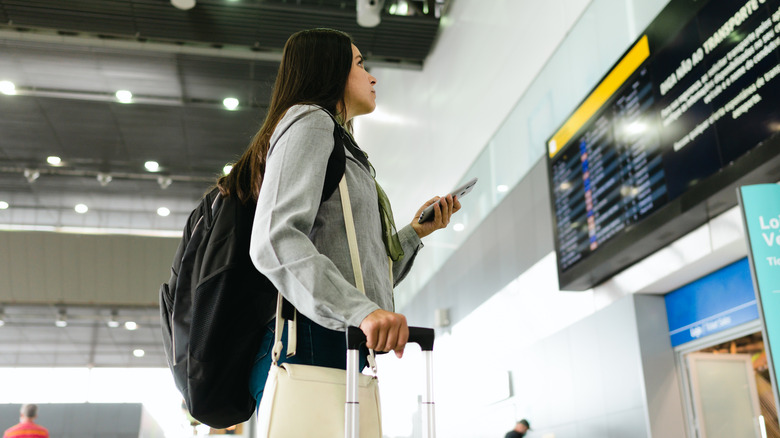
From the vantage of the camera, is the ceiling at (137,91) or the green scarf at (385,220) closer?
the green scarf at (385,220)

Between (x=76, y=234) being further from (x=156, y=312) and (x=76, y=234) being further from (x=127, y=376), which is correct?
(x=127, y=376)

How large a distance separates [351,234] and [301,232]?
0.14m

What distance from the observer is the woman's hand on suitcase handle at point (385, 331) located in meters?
0.96

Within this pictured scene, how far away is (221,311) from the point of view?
1.13 metres

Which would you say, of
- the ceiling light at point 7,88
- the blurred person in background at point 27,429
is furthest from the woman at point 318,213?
the ceiling light at point 7,88

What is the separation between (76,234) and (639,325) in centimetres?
1511

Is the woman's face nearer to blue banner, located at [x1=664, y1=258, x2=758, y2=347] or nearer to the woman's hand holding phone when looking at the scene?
the woman's hand holding phone

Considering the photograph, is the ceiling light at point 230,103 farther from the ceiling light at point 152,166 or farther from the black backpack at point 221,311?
the black backpack at point 221,311

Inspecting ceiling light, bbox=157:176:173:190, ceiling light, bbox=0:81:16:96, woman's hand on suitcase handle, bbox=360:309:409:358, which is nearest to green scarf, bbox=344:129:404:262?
woman's hand on suitcase handle, bbox=360:309:409:358

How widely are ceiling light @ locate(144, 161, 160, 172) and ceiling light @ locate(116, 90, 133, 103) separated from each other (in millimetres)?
2807

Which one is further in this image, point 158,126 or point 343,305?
point 158,126

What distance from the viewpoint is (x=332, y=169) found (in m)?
1.24

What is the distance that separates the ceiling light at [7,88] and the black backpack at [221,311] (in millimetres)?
10542

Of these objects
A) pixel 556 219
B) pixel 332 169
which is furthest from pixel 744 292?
pixel 332 169
